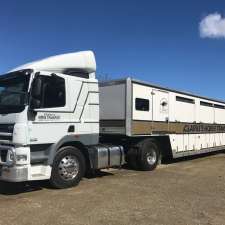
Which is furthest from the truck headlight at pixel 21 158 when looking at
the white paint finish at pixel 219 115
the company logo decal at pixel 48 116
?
the white paint finish at pixel 219 115

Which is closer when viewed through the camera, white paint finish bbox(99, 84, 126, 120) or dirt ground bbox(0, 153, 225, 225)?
dirt ground bbox(0, 153, 225, 225)

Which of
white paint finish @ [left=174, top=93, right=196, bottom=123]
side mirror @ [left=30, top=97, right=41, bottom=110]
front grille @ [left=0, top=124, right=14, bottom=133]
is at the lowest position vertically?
front grille @ [left=0, top=124, right=14, bottom=133]

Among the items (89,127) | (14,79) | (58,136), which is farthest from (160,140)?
(14,79)

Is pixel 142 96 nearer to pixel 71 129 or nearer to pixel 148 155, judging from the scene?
pixel 148 155

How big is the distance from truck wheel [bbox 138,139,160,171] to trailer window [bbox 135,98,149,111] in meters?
1.14

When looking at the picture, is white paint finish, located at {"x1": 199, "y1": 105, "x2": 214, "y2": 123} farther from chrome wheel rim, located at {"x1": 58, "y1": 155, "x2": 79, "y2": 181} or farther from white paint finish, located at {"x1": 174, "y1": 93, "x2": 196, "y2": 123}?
chrome wheel rim, located at {"x1": 58, "y1": 155, "x2": 79, "y2": 181}

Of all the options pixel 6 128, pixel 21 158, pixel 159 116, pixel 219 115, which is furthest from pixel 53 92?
pixel 219 115

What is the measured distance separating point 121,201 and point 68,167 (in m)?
1.98

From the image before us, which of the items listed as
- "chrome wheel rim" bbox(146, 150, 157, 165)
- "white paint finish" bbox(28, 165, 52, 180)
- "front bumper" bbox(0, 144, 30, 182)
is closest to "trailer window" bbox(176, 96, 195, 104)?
"chrome wheel rim" bbox(146, 150, 157, 165)

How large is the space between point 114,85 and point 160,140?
119 inches

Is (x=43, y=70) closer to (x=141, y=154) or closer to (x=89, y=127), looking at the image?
(x=89, y=127)

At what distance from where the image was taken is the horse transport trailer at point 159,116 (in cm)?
1234

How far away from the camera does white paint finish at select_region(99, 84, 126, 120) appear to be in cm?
1233

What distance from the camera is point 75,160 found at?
9820mm
